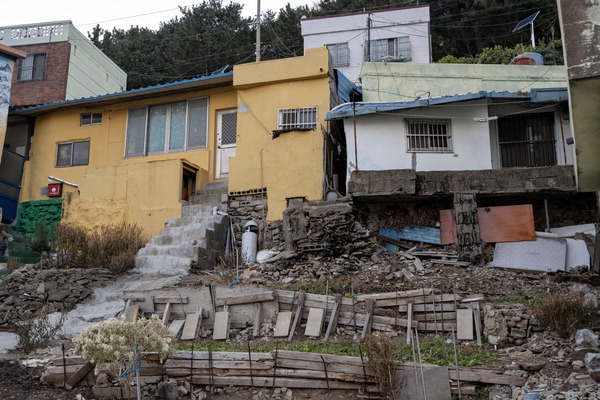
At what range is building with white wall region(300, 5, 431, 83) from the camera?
2742cm

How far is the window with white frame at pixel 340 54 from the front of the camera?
28.0m

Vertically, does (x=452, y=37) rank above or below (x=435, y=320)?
above

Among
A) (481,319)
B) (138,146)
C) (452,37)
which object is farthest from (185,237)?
(452,37)

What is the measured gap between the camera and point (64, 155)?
798 inches

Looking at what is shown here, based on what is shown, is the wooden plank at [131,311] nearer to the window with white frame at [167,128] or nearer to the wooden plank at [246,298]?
the wooden plank at [246,298]

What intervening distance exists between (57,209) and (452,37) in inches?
867

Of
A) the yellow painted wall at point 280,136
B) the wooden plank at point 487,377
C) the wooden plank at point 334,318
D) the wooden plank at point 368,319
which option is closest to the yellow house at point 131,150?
the yellow painted wall at point 280,136

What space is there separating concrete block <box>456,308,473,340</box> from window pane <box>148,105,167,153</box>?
1214 cm

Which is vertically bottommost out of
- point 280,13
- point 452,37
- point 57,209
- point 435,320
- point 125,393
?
point 125,393

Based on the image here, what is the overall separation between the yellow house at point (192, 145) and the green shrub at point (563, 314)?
7133mm

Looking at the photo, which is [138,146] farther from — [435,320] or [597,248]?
[597,248]

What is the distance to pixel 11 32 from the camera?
25500 millimetres

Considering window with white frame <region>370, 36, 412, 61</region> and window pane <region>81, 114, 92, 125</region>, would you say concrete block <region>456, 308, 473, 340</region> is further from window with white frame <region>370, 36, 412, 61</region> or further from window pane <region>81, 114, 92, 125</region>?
Result: window with white frame <region>370, 36, 412, 61</region>

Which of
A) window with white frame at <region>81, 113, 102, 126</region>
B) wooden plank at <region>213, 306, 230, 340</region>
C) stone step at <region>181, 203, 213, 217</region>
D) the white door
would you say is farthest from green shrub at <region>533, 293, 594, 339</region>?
window with white frame at <region>81, 113, 102, 126</region>
